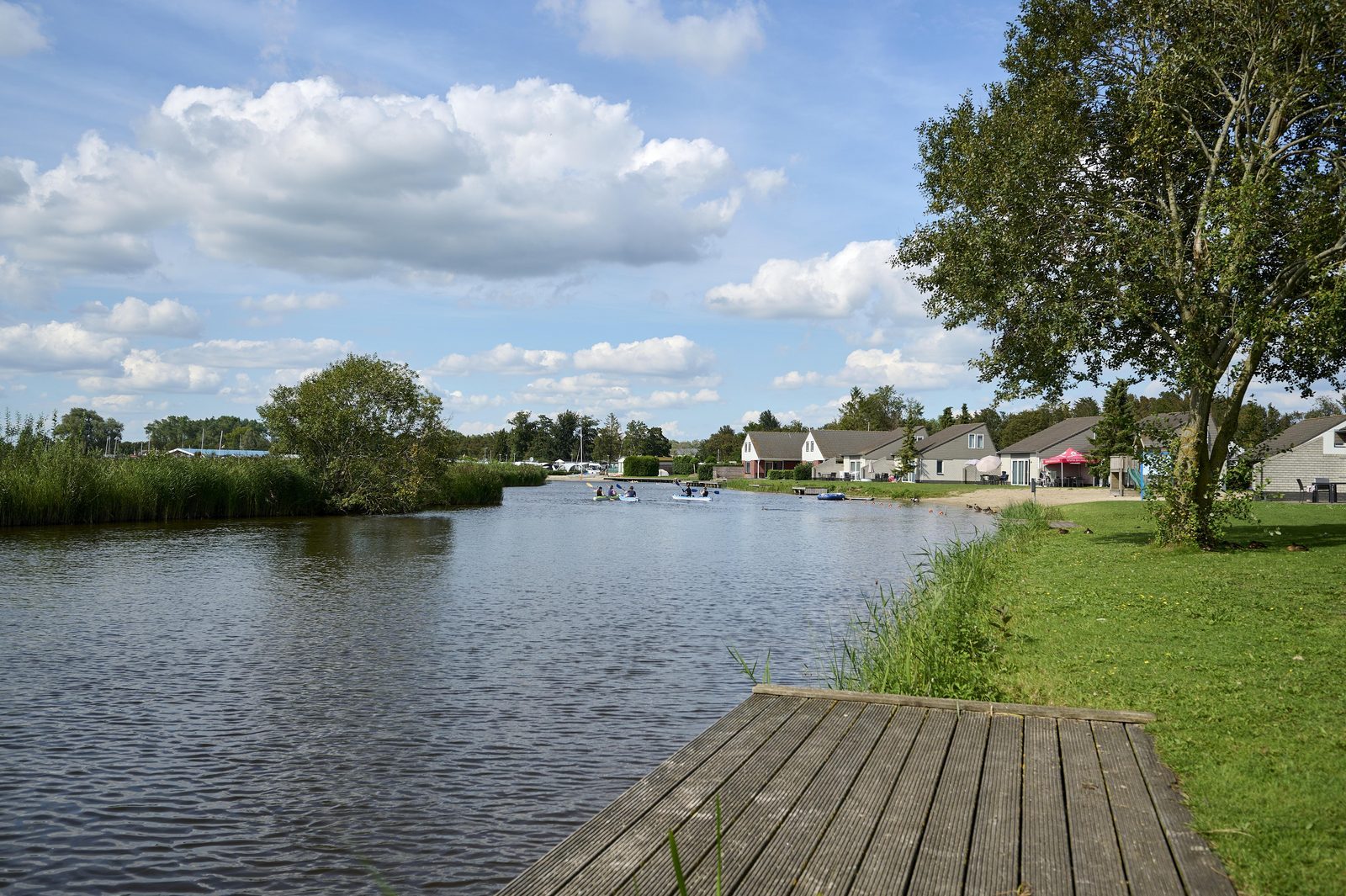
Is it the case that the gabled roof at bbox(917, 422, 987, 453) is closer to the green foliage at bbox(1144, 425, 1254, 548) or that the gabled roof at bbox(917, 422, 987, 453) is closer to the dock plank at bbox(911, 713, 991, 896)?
the green foliage at bbox(1144, 425, 1254, 548)

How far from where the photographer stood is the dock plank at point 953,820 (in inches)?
165

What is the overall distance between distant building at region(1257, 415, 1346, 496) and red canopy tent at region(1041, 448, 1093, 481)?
14.1 metres

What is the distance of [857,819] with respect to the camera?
4953 mm

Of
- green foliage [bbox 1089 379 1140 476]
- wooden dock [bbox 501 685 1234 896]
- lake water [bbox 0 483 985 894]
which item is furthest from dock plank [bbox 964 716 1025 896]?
green foliage [bbox 1089 379 1140 476]

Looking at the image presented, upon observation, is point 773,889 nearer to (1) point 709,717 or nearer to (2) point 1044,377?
(1) point 709,717

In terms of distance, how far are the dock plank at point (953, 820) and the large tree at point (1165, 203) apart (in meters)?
12.3

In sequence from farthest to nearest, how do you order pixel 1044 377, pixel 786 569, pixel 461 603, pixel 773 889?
pixel 786 569
pixel 1044 377
pixel 461 603
pixel 773 889

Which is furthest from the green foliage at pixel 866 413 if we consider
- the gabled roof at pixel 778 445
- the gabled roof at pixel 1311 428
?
the gabled roof at pixel 1311 428

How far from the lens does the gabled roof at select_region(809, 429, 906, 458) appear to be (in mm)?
106625

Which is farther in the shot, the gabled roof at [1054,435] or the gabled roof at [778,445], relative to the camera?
the gabled roof at [778,445]

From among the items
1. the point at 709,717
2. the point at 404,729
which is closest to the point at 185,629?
the point at 404,729

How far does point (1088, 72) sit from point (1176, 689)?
1451 cm

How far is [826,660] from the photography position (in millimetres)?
12039

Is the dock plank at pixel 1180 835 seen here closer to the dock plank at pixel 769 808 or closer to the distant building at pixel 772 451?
the dock plank at pixel 769 808
